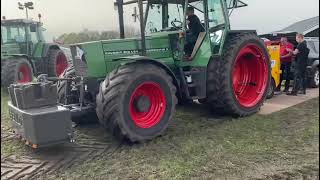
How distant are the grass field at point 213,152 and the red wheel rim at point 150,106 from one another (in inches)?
10.8

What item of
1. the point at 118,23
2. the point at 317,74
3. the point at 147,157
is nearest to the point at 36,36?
the point at 118,23

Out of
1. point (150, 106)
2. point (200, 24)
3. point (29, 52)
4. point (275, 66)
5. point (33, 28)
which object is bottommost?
point (150, 106)

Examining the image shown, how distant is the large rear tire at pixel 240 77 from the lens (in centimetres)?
620

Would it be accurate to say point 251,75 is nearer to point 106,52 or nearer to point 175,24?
point 175,24

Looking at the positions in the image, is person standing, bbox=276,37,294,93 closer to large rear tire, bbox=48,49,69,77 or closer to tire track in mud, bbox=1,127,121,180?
tire track in mud, bbox=1,127,121,180

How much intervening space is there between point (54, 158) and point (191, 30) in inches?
116

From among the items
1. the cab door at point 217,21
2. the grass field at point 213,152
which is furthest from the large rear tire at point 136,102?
the cab door at point 217,21

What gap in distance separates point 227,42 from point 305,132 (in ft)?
6.01

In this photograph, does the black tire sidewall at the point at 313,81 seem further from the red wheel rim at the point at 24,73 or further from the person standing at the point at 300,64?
the red wheel rim at the point at 24,73

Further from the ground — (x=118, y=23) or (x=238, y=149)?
(x=118, y=23)

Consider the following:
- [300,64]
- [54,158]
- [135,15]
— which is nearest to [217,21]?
[135,15]

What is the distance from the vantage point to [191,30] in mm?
6391

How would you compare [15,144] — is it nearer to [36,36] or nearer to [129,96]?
[129,96]

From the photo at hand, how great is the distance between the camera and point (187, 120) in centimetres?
642
